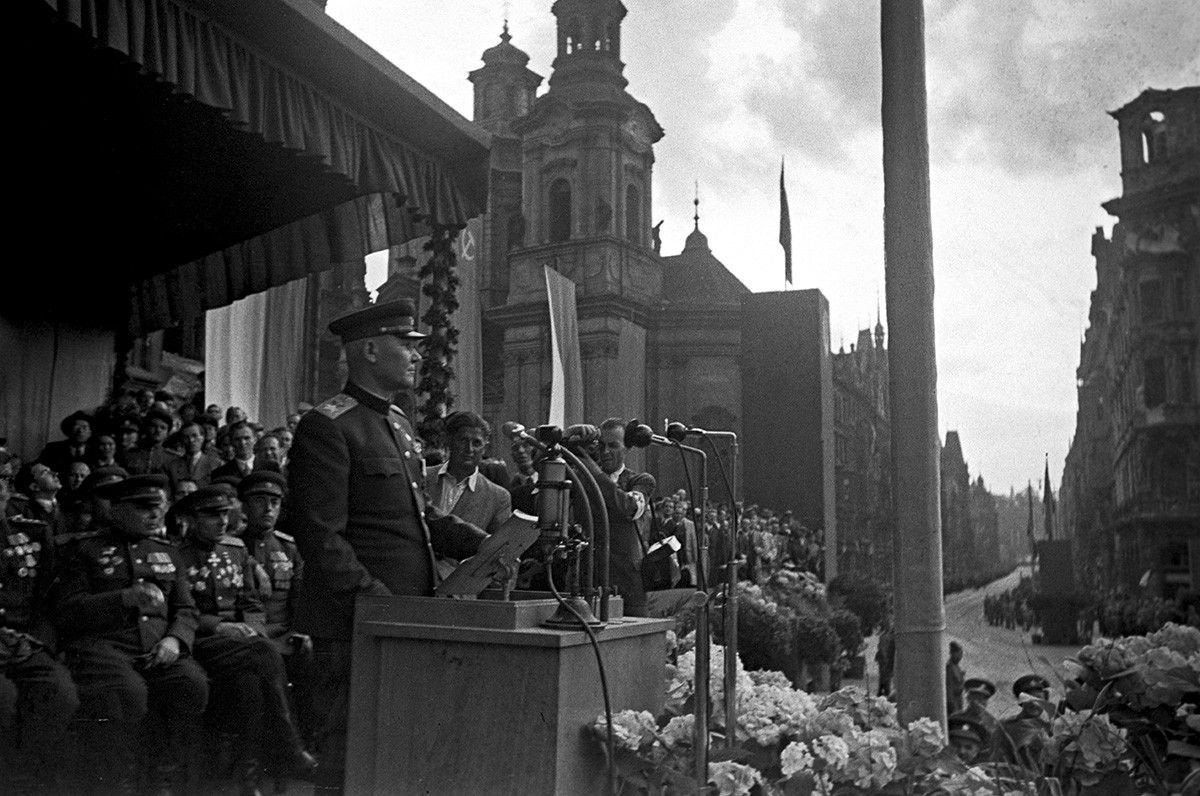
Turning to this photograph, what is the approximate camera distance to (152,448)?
294 inches

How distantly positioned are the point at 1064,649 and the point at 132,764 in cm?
1102

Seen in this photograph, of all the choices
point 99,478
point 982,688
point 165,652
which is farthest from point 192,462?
point 982,688

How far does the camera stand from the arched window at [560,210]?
27500 mm

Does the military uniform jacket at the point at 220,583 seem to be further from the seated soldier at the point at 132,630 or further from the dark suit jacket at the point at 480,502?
the dark suit jacket at the point at 480,502

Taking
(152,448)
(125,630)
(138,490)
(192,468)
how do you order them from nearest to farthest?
(125,630), (138,490), (152,448), (192,468)

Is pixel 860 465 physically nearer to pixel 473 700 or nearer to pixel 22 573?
pixel 22 573

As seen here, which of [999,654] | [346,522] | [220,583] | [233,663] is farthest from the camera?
[999,654]

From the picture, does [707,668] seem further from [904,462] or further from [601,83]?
[601,83]

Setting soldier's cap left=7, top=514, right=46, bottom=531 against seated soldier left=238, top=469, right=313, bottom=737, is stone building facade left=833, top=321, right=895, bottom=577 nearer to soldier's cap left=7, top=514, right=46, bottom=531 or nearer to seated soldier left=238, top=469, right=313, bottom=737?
seated soldier left=238, top=469, right=313, bottom=737

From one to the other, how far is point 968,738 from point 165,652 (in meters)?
3.38

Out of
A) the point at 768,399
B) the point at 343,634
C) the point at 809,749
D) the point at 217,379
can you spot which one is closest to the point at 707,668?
the point at 809,749

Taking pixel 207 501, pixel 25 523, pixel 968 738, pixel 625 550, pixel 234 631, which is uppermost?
pixel 207 501

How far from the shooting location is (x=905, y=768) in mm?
3016

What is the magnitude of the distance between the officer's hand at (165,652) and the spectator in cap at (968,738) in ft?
10.8
